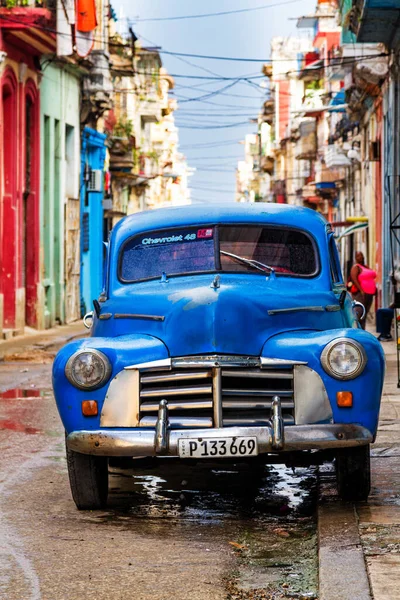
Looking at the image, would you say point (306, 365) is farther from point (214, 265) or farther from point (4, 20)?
point (4, 20)

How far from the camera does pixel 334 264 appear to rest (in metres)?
9.35

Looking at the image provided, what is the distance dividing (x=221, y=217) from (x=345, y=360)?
1.97 meters

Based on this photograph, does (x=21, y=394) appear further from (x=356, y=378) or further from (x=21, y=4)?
(x=21, y=4)

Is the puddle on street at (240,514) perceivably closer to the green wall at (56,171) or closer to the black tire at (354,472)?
the black tire at (354,472)

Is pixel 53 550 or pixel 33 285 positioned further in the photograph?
pixel 33 285

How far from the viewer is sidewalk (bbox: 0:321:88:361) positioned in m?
24.1

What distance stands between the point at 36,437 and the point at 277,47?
303 ft

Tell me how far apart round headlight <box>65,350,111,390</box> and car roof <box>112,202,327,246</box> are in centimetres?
177

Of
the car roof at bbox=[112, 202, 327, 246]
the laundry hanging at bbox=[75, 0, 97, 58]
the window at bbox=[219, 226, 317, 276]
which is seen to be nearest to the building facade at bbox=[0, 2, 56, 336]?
the laundry hanging at bbox=[75, 0, 97, 58]

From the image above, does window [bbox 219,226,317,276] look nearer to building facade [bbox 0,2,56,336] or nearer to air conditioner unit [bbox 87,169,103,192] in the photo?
building facade [bbox 0,2,56,336]

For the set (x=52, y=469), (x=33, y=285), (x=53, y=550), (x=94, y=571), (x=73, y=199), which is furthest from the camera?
(x=73, y=199)

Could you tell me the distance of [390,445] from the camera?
10594mm

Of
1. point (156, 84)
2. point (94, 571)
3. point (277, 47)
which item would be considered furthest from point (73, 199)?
point (277, 47)

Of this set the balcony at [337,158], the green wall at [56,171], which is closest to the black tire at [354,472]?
the green wall at [56,171]
